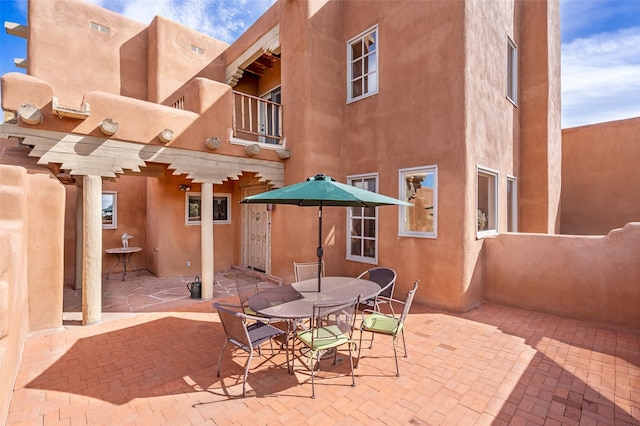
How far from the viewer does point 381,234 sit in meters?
7.53

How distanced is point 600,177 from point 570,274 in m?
6.40

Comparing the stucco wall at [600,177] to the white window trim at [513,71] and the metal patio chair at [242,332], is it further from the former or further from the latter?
the metal patio chair at [242,332]

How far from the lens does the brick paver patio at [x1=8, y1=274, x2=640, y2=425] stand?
10.2ft

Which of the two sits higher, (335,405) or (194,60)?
(194,60)

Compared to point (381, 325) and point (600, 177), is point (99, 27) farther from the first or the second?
point (600, 177)

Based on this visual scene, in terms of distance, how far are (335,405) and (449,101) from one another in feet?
20.0

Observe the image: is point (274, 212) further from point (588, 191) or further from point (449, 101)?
point (588, 191)

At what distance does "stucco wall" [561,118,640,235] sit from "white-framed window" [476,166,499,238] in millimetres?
5420

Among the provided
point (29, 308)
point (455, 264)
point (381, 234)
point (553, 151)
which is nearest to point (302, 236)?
point (381, 234)

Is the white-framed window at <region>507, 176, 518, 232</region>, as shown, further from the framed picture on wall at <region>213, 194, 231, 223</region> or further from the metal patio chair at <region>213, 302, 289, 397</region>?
the framed picture on wall at <region>213, 194, 231, 223</region>

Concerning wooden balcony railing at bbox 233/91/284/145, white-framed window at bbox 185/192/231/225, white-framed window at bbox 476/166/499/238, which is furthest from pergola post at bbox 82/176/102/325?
white-framed window at bbox 476/166/499/238

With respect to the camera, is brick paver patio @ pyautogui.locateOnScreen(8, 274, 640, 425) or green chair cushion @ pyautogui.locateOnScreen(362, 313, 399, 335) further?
green chair cushion @ pyautogui.locateOnScreen(362, 313, 399, 335)

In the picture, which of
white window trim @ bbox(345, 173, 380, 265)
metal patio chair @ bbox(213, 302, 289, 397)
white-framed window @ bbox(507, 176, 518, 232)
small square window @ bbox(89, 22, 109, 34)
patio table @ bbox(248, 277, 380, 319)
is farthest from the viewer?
small square window @ bbox(89, 22, 109, 34)

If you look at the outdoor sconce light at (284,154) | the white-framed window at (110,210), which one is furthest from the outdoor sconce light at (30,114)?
the white-framed window at (110,210)
